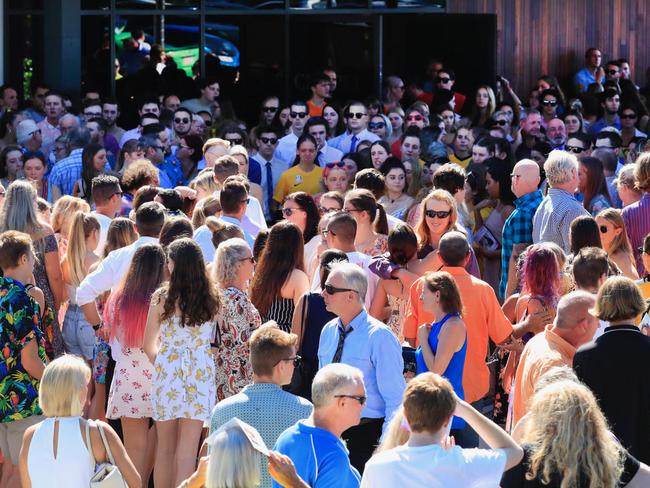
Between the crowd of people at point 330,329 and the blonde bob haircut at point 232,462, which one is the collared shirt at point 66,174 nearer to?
the crowd of people at point 330,329

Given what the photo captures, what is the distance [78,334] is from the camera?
8.16 m

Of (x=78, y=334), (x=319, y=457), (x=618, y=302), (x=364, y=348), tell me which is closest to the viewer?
(x=319, y=457)

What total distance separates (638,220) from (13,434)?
4.52m

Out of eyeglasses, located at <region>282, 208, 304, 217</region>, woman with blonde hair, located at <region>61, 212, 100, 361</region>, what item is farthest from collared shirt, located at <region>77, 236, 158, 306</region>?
eyeglasses, located at <region>282, 208, 304, 217</region>

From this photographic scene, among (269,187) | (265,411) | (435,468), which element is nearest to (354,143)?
(269,187)

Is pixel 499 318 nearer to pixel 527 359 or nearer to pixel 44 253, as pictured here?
pixel 527 359

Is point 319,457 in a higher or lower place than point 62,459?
higher

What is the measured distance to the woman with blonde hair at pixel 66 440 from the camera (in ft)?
17.0

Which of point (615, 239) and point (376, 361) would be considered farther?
point (615, 239)

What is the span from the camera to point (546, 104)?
15.5 metres

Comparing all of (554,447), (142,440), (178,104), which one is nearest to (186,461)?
(142,440)

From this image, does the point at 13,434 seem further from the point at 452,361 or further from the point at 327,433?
the point at 327,433

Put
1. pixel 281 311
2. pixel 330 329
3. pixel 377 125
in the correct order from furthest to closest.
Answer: pixel 377 125 < pixel 281 311 < pixel 330 329

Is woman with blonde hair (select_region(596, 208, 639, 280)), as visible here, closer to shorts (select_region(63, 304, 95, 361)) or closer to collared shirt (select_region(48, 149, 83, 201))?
shorts (select_region(63, 304, 95, 361))
